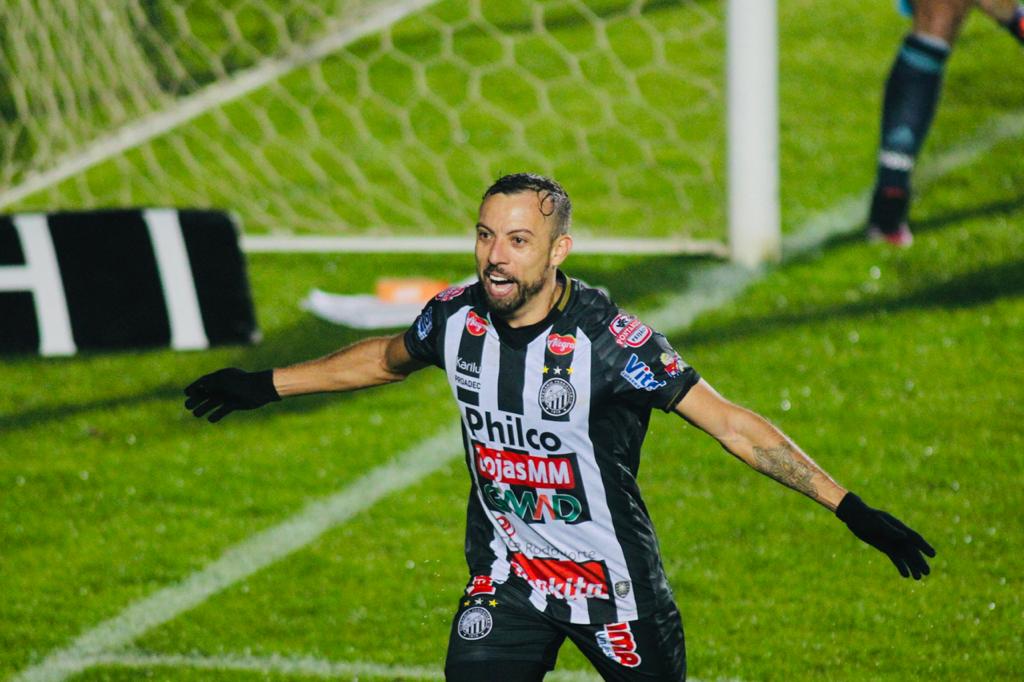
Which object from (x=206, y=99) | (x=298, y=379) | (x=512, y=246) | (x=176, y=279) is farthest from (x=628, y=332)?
(x=206, y=99)

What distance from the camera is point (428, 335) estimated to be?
357cm

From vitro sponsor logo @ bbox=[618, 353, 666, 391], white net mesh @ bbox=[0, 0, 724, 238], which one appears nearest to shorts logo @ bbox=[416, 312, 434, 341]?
vitro sponsor logo @ bbox=[618, 353, 666, 391]

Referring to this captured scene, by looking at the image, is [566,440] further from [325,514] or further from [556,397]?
[325,514]

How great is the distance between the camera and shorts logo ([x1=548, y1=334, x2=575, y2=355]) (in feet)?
11.0

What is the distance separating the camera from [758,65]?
731 cm

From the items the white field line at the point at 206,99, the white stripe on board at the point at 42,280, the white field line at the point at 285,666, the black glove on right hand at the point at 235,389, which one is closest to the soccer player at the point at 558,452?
the black glove on right hand at the point at 235,389

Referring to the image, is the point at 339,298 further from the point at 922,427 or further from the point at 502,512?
the point at 502,512

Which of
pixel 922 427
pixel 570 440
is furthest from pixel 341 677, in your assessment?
pixel 922 427

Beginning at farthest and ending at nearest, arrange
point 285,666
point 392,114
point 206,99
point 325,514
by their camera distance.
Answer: point 392,114
point 206,99
point 325,514
point 285,666

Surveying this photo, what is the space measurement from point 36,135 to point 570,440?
267 inches

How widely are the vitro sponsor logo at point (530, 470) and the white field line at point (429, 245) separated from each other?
15.4ft

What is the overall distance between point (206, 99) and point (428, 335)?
6756 mm

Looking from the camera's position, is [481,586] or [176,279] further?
[176,279]

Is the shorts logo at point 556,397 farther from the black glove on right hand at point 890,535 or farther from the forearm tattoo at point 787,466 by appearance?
the black glove on right hand at point 890,535
